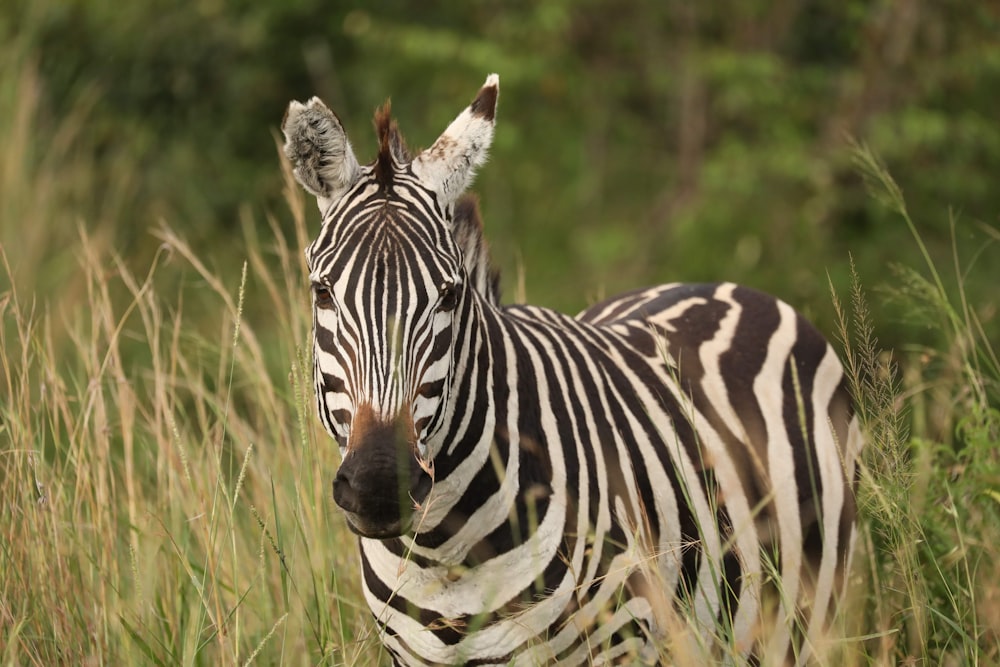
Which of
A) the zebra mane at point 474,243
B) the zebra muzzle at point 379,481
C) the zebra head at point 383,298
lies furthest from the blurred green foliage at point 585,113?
the zebra muzzle at point 379,481

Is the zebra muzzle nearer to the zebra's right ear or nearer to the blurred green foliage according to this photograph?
the zebra's right ear

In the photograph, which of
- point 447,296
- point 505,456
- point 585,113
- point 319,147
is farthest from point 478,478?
point 585,113

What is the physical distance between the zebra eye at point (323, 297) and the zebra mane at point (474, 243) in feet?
1.79

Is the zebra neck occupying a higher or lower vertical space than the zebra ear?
lower

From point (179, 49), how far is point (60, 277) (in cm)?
390

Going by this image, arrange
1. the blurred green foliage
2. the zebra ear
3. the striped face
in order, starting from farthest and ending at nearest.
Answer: the blurred green foliage
the zebra ear
the striped face

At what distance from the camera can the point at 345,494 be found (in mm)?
2461

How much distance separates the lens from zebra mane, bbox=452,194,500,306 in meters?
3.23

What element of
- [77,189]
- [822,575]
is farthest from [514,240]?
[822,575]

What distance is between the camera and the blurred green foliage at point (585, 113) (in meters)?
9.13

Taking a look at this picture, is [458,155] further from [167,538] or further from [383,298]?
[167,538]

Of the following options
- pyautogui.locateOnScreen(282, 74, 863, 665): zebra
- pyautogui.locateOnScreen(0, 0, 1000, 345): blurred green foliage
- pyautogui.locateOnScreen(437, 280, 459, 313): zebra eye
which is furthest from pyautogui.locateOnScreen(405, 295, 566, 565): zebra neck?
pyautogui.locateOnScreen(0, 0, 1000, 345): blurred green foliage

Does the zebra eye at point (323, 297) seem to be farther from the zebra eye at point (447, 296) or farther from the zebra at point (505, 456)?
the zebra eye at point (447, 296)

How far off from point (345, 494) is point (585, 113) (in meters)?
8.82
